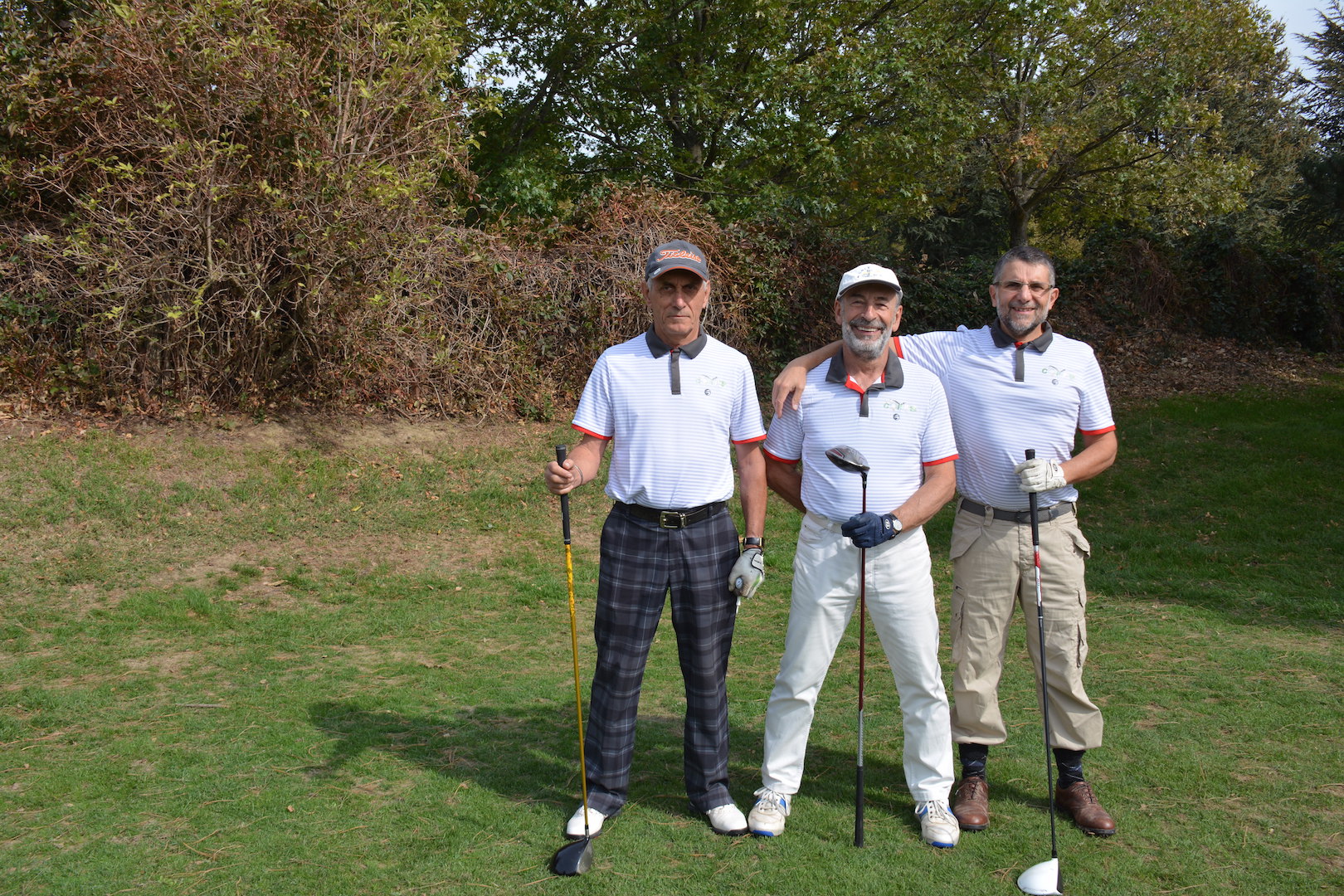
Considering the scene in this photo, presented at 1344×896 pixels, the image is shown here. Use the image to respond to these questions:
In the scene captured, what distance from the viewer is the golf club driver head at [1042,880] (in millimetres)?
3355

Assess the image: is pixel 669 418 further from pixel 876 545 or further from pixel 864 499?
pixel 876 545

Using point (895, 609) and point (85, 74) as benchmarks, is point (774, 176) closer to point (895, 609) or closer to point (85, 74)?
point (85, 74)

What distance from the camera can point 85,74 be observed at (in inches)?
347

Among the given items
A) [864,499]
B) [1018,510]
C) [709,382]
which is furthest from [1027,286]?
[709,382]

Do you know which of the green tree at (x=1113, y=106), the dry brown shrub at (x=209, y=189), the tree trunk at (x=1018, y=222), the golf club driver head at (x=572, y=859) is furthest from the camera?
the tree trunk at (x=1018, y=222)

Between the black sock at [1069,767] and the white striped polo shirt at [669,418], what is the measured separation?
1682 millimetres

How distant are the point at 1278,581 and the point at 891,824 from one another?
5.82 meters

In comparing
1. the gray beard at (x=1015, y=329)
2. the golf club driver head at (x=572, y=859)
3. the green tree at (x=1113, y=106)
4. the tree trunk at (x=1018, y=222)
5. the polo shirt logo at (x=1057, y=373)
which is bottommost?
the golf club driver head at (x=572, y=859)

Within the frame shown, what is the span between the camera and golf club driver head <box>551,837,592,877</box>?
11.5ft

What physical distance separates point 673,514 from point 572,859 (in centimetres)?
125

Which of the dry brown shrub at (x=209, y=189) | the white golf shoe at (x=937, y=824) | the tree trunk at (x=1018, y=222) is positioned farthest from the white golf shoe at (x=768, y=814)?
the tree trunk at (x=1018, y=222)

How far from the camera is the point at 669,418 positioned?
3730 mm

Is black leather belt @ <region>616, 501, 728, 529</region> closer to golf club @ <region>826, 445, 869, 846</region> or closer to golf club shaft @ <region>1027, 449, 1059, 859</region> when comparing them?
golf club @ <region>826, 445, 869, 846</region>

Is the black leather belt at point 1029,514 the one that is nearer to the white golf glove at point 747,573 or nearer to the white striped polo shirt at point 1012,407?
the white striped polo shirt at point 1012,407
